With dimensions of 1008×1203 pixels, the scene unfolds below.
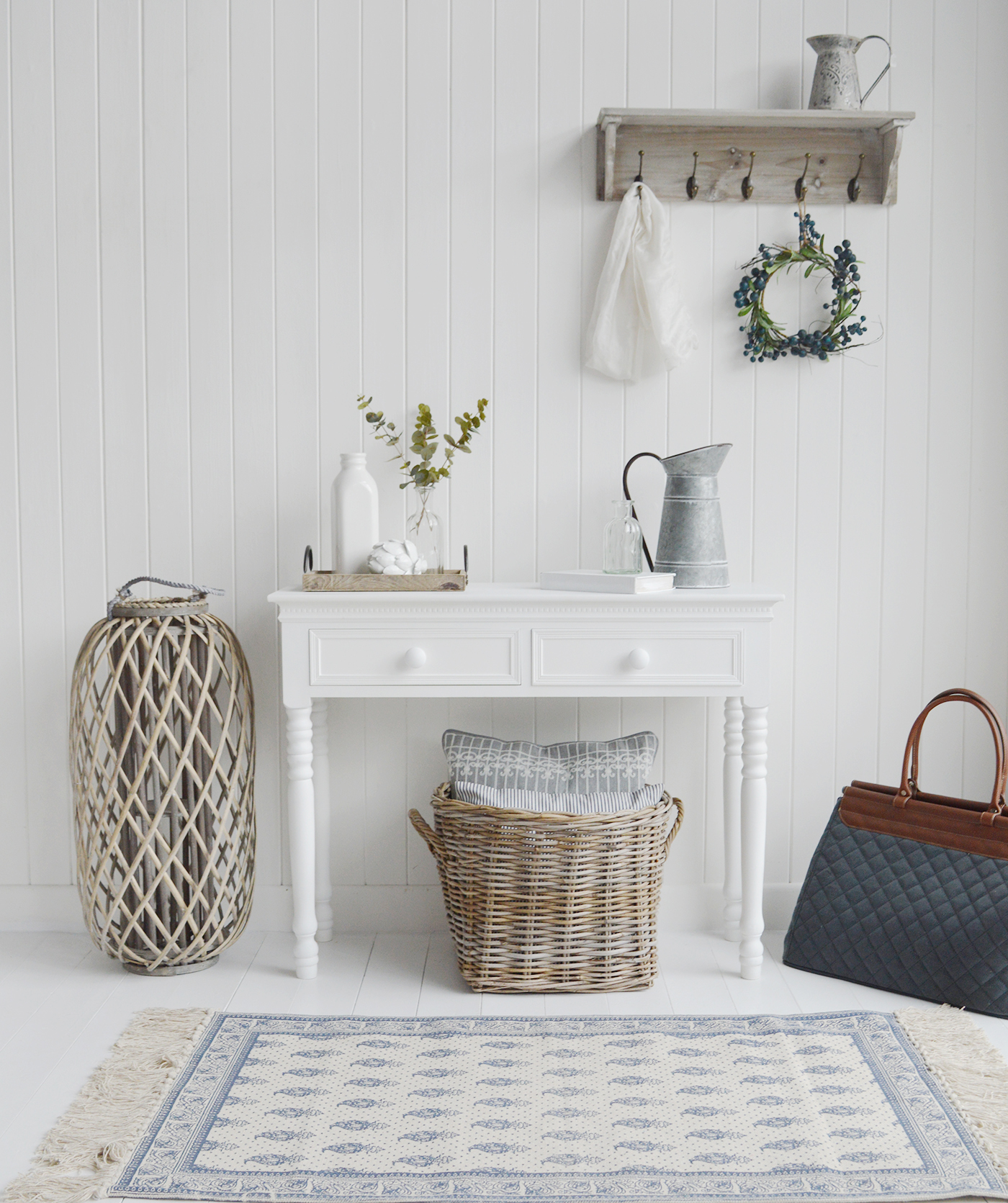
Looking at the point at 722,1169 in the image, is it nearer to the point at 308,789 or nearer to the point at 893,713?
the point at 308,789

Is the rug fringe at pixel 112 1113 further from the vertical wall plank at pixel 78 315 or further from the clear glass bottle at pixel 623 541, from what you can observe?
the clear glass bottle at pixel 623 541

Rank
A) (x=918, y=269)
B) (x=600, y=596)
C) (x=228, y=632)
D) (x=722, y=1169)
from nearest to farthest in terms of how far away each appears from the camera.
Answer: (x=722, y=1169) → (x=600, y=596) → (x=228, y=632) → (x=918, y=269)

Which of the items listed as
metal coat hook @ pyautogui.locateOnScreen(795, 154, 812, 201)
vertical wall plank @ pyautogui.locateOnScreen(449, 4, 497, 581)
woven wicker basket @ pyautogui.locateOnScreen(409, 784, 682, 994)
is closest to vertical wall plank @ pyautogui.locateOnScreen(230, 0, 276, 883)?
vertical wall plank @ pyautogui.locateOnScreen(449, 4, 497, 581)

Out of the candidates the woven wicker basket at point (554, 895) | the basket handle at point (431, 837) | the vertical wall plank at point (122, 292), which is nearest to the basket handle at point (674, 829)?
the woven wicker basket at point (554, 895)

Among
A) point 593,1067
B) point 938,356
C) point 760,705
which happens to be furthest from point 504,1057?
point 938,356

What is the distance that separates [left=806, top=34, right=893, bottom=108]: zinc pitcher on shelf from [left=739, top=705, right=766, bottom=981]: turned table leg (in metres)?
1.36

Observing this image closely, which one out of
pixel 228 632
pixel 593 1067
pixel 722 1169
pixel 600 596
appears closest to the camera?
pixel 722 1169

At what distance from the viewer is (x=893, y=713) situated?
2648mm

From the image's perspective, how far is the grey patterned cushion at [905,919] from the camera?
2.13m

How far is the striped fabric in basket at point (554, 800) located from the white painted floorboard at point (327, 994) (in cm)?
38

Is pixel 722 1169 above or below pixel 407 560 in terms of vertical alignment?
below

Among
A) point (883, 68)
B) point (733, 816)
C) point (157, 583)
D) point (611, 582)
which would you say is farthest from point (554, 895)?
point (883, 68)

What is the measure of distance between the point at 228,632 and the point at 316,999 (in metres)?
0.80

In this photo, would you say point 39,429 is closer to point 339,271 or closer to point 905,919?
point 339,271
